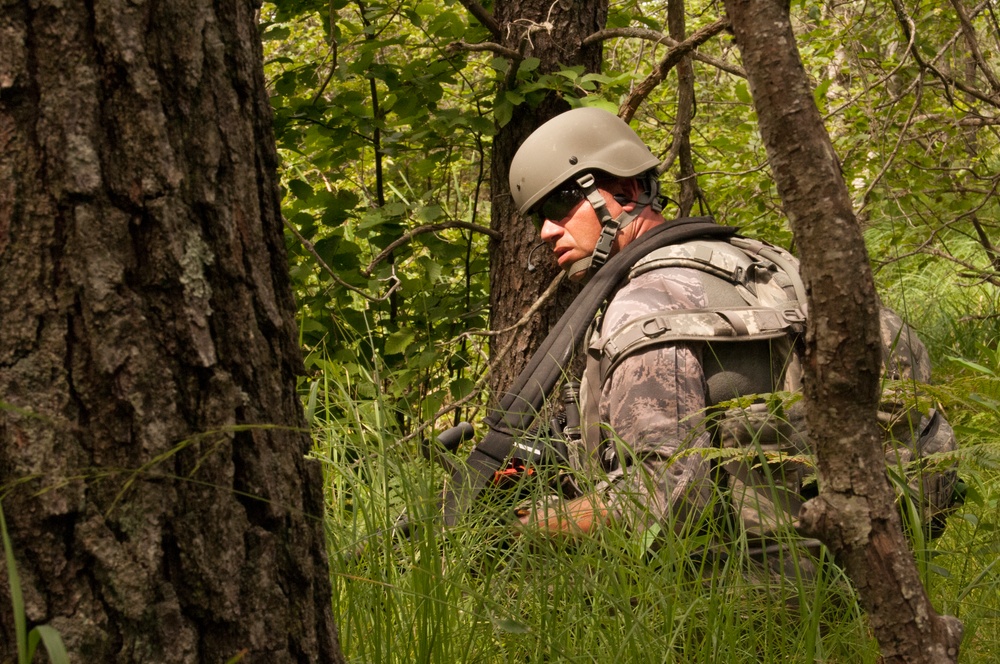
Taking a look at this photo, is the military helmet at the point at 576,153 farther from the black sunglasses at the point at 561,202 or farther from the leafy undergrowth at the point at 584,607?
the leafy undergrowth at the point at 584,607

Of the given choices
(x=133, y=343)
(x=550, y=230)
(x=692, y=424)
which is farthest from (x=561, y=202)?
(x=133, y=343)

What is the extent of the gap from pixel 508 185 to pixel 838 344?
2.77 meters

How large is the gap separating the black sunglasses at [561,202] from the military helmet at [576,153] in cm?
4

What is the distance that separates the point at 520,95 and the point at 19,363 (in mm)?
2886

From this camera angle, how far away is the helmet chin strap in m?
3.34

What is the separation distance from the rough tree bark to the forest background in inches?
8.3

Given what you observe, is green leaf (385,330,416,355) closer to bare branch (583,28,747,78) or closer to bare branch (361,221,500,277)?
bare branch (361,221,500,277)

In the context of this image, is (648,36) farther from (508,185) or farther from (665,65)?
(508,185)

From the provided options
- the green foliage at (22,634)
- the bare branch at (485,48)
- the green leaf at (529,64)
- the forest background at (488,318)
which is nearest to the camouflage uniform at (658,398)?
the forest background at (488,318)

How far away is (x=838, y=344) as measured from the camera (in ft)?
4.81

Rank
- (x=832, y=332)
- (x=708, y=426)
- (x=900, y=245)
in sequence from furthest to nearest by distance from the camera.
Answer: (x=900, y=245), (x=708, y=426), (x=832, y=332)

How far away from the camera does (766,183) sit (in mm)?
5188

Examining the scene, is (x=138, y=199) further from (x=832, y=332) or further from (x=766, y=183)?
(x=766, y=183)

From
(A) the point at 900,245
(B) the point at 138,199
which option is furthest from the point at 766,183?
(B) the point at 138,199
